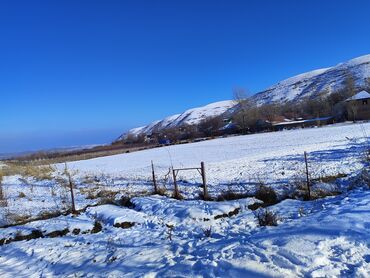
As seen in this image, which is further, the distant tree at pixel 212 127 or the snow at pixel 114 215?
the distant tree at pixel 212 127

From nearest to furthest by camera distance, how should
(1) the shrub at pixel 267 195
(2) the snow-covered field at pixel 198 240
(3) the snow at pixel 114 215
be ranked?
(2) the snow-covered field at pixel 198 240, (3) the snow at pixel 114 215, (1) the shrub at pixel 267 195

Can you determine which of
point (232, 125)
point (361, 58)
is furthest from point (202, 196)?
point (361, 58)

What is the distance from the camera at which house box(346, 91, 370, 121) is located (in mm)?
75125

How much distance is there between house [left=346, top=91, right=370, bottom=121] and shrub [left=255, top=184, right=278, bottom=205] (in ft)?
229

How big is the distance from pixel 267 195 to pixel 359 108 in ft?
259

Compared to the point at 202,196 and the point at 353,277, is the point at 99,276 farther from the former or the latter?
the point at 202,196

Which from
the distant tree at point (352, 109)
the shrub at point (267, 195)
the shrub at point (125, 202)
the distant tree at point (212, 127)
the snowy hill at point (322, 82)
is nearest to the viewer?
the shrub at point (267, 195)

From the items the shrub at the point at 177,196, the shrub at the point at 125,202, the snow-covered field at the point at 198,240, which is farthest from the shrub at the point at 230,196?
the shrub at the point at 125,202

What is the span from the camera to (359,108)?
78.4 metres

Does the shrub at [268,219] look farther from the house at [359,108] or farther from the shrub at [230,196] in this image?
the house at [359,108]

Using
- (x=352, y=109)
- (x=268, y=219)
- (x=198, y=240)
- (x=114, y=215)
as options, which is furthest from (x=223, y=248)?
(x=352, y=109)

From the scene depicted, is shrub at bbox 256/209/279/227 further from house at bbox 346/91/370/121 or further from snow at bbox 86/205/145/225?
house at bbox 346/91/370/121

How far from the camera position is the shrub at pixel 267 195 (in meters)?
11.1

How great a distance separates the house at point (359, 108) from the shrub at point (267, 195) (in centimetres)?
6979
